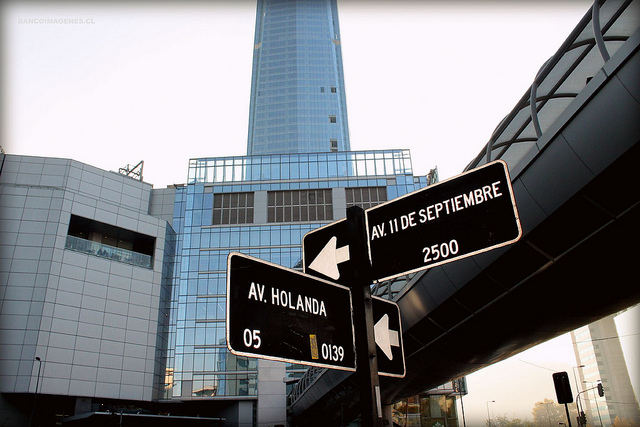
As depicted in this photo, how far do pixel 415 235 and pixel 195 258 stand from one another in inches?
2582

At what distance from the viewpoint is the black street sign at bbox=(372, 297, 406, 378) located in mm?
3889

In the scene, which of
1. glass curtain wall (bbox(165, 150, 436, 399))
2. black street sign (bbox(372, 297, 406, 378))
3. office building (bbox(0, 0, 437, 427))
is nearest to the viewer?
black street sign (bbox(372, 297, 406, 378))

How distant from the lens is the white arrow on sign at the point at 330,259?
4023mm

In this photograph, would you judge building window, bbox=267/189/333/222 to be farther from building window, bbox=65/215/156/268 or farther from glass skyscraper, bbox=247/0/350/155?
glass skyscraper, bbox=247/0/350/155

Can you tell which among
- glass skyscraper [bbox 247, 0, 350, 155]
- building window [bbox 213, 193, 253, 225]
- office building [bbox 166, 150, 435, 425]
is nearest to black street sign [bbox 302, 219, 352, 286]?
office building [bbox 166, 150, 435, 425]

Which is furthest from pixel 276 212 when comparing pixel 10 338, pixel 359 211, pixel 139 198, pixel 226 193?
pixel 359 211

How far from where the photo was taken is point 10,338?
158 ft

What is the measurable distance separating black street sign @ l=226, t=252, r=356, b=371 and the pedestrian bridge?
3.97m

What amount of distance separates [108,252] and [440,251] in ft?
198

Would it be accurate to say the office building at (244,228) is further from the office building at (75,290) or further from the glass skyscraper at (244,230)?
the office building at (75,290)

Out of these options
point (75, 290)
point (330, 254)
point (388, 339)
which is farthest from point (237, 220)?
point (388, 339)

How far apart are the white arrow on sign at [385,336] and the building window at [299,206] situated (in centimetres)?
6438

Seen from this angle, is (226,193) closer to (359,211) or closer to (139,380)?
(139,380)

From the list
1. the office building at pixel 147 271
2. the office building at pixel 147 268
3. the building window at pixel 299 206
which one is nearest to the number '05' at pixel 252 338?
the office building at pixel 147 271
